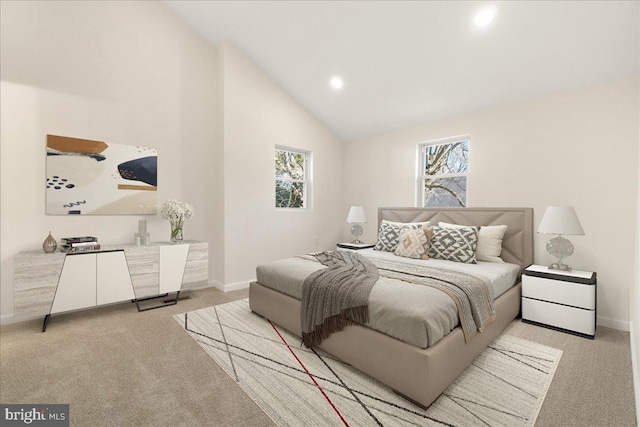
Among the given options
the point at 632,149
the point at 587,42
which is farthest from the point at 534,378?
the point at 587,42

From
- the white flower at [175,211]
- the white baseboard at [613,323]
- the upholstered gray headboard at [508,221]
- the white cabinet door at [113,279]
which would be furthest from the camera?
the white flower at [175,211]

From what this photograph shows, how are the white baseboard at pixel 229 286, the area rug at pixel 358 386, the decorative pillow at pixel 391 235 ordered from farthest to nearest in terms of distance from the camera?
1. the white baseboard at pixel 229 286
2. the decorative pillow at pixel 391 235
3. the area rug at pixel 358 386

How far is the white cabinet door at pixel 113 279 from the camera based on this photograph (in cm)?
299

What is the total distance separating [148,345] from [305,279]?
4.54 feet

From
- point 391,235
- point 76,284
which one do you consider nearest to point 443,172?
point 391,235

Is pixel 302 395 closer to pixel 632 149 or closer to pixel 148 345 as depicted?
pixel 148 345

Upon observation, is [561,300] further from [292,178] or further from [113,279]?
[113,279]

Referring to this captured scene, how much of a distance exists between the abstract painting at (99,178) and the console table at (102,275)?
1.63ft

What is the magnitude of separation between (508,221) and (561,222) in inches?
27.3

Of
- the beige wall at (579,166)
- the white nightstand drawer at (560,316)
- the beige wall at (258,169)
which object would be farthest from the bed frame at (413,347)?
the beige wall at (258,169)

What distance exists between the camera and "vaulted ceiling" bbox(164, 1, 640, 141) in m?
2.57

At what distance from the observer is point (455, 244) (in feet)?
10.6

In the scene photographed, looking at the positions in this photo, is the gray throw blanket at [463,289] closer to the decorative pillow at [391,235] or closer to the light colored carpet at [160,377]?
the light colored carpet at [160,377]

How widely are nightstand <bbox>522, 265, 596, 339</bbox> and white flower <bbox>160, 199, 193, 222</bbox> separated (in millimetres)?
3814
